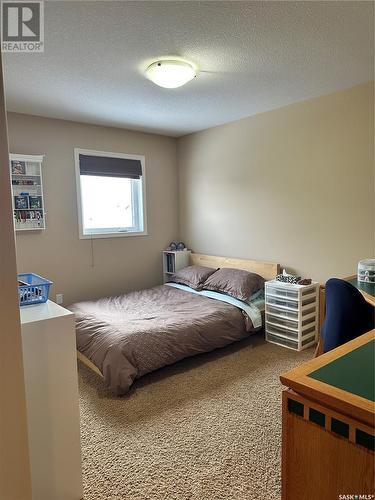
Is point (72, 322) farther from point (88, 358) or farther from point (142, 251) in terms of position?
point (142, 251)

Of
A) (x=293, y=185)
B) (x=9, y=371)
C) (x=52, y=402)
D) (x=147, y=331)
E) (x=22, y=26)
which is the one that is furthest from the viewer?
(x=293, y=185)

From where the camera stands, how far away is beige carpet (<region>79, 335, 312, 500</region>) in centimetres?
167

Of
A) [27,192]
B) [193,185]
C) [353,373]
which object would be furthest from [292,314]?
[27,192]

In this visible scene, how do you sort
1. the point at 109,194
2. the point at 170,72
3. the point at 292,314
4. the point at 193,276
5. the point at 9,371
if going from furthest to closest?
the point at 109,194, the point at 193,276, the point at 292,314, the point at 170,72, the point at 9,371

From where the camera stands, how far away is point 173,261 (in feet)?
15.7

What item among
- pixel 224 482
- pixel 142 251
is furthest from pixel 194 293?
pixel 224 482

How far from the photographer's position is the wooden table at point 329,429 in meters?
0.93

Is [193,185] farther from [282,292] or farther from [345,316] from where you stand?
[345,316]

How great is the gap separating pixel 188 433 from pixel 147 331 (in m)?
0.92

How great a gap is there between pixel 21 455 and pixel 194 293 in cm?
290

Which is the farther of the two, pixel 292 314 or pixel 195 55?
pixel 292 314

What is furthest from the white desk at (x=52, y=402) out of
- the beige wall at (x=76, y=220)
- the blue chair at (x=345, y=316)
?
the beige wall at (x=76, y=220)

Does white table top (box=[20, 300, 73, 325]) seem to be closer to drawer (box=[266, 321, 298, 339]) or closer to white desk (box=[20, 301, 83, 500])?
white desk (box=[20, 301, 83, 500])

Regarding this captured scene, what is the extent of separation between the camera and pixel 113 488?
167 centimetres
